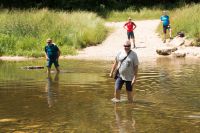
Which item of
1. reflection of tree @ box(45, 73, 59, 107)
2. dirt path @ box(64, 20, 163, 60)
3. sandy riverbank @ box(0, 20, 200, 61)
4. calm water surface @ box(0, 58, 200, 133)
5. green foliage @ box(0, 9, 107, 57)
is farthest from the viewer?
green foliage @ box(0, 9, 107, 57)

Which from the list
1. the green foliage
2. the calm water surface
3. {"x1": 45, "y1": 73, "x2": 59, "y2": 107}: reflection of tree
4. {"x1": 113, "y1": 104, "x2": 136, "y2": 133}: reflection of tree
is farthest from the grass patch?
{"x1": 113, "y1": 104, "x2": 136, "y2": 133}: reflection of tree

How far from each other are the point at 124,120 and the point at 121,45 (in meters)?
22.4

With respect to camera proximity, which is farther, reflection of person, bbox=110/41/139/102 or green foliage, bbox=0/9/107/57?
green foliage, bbox=0/9/107/57

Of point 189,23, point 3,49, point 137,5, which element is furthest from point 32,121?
point 137,5

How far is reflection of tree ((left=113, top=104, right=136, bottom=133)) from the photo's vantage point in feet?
37.0

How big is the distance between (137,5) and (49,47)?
38295 millimetres

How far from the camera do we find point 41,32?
3388 centimetres

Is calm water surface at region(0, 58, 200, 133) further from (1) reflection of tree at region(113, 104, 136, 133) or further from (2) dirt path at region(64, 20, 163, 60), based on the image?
(2) dirt path at region(64, 20, 163, 60)

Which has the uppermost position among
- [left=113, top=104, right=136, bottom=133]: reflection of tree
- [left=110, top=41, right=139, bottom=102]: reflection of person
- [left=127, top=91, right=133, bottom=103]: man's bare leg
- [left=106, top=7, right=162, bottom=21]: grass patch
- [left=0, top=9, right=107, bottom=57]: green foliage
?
[left=106, top=7, right=162, bottom=21]: grass patch

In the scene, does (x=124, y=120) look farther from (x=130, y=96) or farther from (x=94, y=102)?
(x=94, y=102)

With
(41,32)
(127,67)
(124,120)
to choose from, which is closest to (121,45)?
(41,32)

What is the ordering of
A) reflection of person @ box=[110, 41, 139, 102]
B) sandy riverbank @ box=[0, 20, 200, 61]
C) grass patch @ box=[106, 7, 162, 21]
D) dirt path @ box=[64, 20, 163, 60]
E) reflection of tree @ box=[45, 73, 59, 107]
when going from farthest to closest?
1. grass patch @ box=[106, 7, 162, 21]
2. dirt path @ box=[64, 20, 163, 60]
3. sandy riverbank @ box=[0, 20, 200, 61]
4. reflection of tree @ box=[45, 73, 59, 107]
5. reflection of person @ box=[110, 41, 139, 102]

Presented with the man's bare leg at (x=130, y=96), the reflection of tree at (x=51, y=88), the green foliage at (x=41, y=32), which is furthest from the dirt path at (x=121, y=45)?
the man's bare leg at (x=130, y=96)

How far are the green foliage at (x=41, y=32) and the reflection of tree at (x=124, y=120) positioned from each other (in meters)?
16.8
